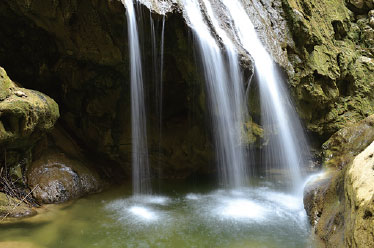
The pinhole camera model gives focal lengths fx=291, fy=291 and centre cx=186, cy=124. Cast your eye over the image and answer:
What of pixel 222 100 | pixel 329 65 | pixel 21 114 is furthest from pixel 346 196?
pixel 329 65

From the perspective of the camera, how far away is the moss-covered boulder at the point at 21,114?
15.3ft

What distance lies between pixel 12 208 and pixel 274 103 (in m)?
6.04

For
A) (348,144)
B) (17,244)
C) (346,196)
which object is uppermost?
(348,144)

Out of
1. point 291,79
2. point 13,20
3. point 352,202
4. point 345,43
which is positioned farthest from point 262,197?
point 345,43

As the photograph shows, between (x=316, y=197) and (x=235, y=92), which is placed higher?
(x=235, y=92)

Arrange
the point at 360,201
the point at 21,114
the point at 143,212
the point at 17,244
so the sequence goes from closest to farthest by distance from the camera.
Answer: the point at 360,201
the point at 17,244
the point at 21,114
the point at 143,212

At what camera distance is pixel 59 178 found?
6141mm

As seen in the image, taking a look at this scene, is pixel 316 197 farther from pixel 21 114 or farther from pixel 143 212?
pixel 21 114

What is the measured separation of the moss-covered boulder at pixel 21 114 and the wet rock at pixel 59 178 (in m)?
0.77

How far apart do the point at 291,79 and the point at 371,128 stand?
8.53 ft

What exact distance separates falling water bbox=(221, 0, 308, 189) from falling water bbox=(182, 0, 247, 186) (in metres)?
0.78

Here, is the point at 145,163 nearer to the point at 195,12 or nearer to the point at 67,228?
the point at 67,228

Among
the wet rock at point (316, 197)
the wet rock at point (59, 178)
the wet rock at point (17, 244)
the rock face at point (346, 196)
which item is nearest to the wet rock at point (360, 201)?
the rock face at point (346, 196)

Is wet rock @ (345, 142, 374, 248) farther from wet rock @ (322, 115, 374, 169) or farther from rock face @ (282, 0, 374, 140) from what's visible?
rock face @ (282, 0, 374, 140)
